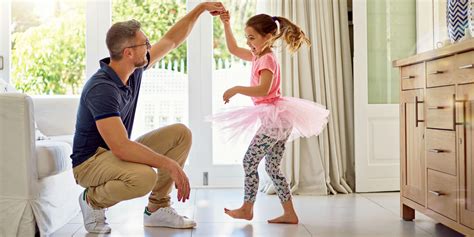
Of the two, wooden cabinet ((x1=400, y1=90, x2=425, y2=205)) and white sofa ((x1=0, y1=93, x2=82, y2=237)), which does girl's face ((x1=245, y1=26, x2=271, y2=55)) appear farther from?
white sofa ((x1=0, y1=93, x2=82, y2=237))

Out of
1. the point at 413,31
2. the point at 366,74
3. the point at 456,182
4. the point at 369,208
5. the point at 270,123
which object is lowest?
the point at 369,208

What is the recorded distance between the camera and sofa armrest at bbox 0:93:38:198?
260cm

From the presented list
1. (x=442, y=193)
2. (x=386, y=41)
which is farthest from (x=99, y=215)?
(x=386, y=41)

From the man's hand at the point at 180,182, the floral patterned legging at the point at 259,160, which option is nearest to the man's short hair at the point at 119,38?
the man's hand at the point at 180,182

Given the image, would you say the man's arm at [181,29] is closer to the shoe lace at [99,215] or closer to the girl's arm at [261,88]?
the girl's arm at [261,88]

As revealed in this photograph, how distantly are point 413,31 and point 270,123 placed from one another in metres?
1.95

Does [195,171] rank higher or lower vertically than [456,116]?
lower

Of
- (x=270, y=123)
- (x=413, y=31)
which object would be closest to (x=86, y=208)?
(x=270, y=123)

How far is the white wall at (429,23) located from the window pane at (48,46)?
101 inches

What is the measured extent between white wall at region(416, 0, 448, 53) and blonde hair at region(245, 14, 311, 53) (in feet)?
5.16

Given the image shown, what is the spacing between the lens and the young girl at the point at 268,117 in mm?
3078

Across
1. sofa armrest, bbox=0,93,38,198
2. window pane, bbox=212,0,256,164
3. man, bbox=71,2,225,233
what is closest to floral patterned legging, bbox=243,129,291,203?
man, bbox=71,2,225,233

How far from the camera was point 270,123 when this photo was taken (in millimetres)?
3043

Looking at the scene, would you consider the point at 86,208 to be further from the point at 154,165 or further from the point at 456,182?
the point at 456,182
